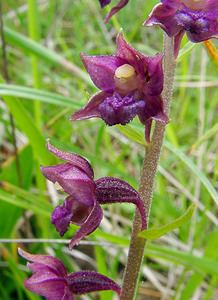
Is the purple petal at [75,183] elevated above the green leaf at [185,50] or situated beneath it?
situated beneath

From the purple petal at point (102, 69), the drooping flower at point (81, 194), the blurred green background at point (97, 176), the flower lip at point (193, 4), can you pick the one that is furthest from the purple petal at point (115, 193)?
the flower lip at point (193, 4)

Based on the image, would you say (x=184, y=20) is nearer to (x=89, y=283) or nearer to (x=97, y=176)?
(x=89, y=283)

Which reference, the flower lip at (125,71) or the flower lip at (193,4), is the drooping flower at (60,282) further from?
the flower lip at (193,4)

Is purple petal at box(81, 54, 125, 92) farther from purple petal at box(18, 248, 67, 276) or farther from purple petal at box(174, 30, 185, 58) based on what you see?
purple petal at box(18, 248, 67, 276)

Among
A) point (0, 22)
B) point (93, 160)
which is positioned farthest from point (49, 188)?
point (0, 22)

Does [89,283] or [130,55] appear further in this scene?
[89,283]

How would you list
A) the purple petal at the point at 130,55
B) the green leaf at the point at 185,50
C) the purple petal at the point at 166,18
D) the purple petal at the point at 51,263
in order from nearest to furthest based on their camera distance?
the purple petal at the point at 166,18
the purple petal at the point at 130,55
the green leaf at the point at 185,50
the purple petal at the point at 51,263

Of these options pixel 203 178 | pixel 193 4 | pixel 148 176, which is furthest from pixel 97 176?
pixel 193 4
